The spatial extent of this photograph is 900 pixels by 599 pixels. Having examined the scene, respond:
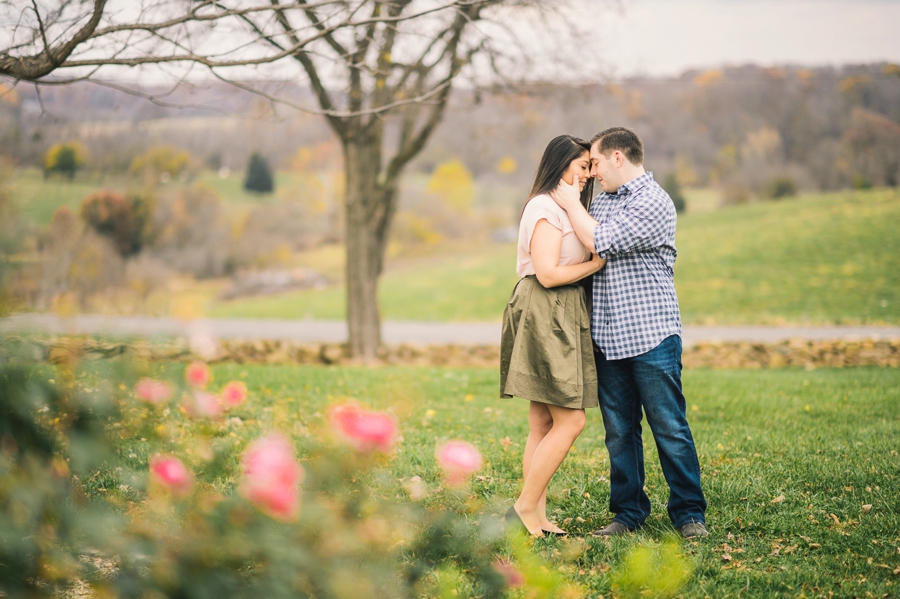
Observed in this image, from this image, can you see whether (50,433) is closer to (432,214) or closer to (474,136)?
(474,136)

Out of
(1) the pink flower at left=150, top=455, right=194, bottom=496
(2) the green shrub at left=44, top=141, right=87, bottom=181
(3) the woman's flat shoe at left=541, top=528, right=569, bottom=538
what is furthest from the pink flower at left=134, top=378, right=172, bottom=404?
(2) the green shrub at left=44, top=141, right=87, bottom=181

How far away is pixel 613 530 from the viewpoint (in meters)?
3.60

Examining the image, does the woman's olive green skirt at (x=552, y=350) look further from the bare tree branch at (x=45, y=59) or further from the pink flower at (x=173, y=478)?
the bare tree branch at (x=45, y=59)

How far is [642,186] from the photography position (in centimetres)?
346

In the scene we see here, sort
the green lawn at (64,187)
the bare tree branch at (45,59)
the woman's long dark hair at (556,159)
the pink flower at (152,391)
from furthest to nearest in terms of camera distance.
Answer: the green lawn at (64,187)
the bare tree branch at (45,59)
the woman's long dark hair at (556,159)
the pink flower at (152,391)

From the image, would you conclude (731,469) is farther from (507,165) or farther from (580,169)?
(507,165)

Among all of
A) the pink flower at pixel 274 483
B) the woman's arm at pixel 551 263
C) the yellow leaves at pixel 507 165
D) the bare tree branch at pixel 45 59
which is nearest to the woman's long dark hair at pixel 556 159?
the woman's arm at pixel 551 263

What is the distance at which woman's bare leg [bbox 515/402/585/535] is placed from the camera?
3510mm

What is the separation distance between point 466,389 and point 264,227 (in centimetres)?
3273

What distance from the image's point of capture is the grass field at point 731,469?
3070 mm

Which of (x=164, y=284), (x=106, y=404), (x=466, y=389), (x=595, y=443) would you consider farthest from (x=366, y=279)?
(x=164, y=284)

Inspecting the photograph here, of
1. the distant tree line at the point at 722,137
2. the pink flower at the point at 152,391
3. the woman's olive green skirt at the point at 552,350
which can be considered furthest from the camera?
the distant tree line at the point at 722,137

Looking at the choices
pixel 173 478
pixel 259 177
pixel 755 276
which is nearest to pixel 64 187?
pixel 259 177

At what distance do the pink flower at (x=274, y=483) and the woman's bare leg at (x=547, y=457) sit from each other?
2127 mm
